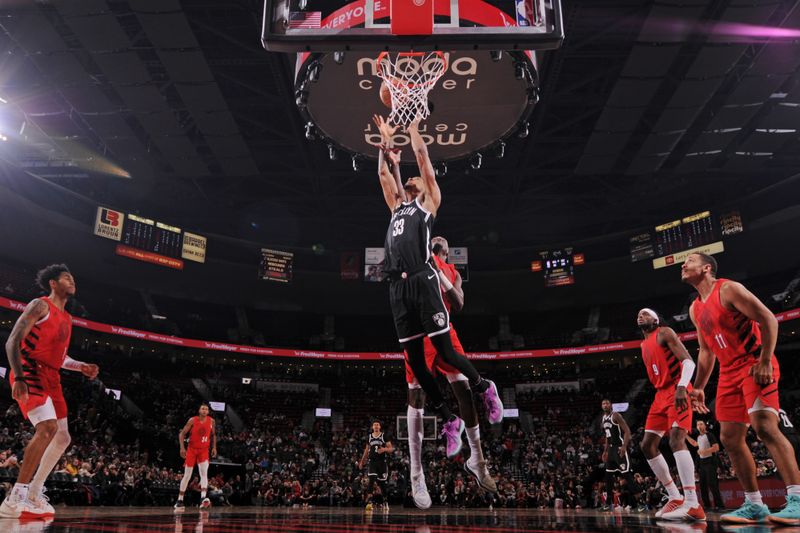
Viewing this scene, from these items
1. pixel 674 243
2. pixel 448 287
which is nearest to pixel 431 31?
pixel 448 287

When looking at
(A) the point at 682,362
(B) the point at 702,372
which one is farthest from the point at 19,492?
(A) the point at 682,362

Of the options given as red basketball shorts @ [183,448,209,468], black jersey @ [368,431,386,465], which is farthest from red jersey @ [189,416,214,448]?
black jersey @ [368,431,386,465]

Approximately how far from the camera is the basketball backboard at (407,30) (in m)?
5.76

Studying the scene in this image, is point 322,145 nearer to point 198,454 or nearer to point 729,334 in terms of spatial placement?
point 198,454

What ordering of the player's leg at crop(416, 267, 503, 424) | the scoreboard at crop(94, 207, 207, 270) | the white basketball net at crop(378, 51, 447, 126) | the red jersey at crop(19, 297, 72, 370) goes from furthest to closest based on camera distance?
1. the scoreboard at crop(94, 207, 207, 270)
2. the white basketball net at crop(378, 51, 447, 126)
3. the red jersey at crop(19, 297, 72, 370)
4. the player's leg at crop(416, 267, 503, 424)

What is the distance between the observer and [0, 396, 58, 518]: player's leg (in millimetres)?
5039

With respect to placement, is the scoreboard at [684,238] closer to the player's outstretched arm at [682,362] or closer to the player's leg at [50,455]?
the player's outstretched arm at [682,362]

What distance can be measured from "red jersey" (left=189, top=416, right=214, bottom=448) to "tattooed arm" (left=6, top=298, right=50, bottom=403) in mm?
5385

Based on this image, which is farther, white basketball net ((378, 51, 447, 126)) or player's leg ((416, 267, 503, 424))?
white basketball net ((378, 51, 447, 126))

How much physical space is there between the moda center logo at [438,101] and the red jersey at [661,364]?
17.5 ft

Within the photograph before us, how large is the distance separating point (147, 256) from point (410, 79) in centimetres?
2081

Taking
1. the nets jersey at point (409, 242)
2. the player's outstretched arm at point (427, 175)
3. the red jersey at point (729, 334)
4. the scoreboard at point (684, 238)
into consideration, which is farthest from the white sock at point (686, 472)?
the scoreboard at point (684, 238)

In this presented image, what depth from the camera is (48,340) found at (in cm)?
547

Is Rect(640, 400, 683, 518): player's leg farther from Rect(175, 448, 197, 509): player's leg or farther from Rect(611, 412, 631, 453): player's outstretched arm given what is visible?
Rect(175, 448, 197, 509): player's leg
